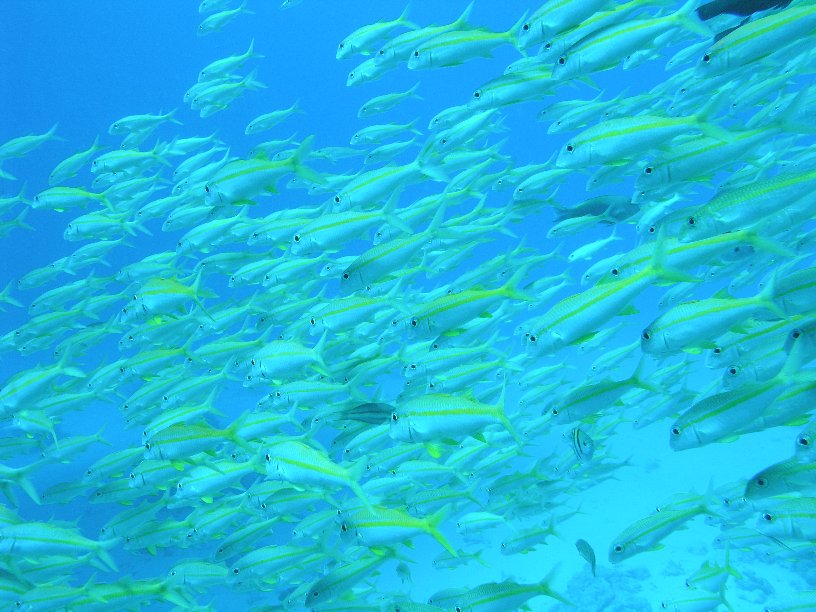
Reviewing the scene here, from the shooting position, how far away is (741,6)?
3361 mm

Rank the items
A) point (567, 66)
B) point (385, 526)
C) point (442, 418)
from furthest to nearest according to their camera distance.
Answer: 1. point (567, 66)
2. point (385, 526)
3. point (442, 418)

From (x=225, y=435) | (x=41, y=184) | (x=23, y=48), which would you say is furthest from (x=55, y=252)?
(x=225, y=435)

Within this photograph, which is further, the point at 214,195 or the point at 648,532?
the point at 214,195

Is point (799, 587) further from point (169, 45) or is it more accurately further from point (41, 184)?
point (169, 45)

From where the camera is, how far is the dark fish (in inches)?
130

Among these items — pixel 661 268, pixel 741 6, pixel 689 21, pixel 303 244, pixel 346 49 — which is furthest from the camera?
pixel 346 49

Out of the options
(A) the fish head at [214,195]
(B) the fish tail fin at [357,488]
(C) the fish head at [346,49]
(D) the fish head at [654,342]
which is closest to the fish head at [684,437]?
(D) the fish head at [654,342]

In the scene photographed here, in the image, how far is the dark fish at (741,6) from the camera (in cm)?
330

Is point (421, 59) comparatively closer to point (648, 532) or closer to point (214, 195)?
point (214, 195)

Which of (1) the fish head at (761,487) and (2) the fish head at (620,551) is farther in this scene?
(2) the fish head at (620,551)

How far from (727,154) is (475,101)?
212cm

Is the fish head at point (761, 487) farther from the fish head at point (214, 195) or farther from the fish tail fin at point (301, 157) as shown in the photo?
the fish head at point (214, 195)

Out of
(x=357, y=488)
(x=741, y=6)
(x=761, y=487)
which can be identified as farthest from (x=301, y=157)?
(x=761, y=487)

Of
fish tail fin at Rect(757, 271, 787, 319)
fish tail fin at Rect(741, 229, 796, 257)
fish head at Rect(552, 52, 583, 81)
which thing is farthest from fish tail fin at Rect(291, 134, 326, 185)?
fish tail fin at Rect(757, 271, 787, 319)
